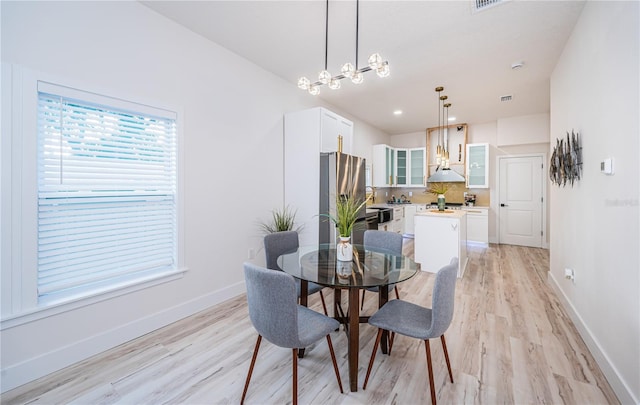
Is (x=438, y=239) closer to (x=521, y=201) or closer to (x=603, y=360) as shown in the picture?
(x=603, y=360)

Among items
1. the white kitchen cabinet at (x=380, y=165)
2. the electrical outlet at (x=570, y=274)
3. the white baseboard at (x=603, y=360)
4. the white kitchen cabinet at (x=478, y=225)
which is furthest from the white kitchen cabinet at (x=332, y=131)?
the white kitchen cabinet at (x=478, y=225)

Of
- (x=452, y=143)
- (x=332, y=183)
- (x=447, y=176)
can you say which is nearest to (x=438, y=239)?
(x=447, y=176)

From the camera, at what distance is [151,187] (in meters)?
2.42

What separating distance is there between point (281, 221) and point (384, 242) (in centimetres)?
139

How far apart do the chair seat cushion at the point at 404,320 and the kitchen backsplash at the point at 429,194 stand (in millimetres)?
4275

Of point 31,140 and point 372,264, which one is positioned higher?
point 31,140

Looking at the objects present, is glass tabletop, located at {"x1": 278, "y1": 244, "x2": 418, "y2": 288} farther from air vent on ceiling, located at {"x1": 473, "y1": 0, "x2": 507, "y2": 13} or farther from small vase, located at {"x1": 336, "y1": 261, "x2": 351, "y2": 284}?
air vent on ceiling, located at {"x1": 473, "y1": 0, "x2": 507, "y2": 13}

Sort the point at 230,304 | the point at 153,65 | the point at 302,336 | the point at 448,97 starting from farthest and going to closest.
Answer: the point at 448,97 → the point at 230,304 → the point at 153,65 → the point at 302,336

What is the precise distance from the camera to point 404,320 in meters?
1.69

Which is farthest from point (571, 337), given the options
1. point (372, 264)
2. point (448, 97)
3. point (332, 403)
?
point (448, 97)

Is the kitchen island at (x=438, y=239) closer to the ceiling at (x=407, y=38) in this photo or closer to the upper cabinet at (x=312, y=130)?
the upper cabinet at (x=312, y=130)

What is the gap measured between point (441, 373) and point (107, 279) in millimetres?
2727

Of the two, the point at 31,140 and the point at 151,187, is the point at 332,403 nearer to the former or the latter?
the point at 151,187

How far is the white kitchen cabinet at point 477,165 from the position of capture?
19.5 feet
